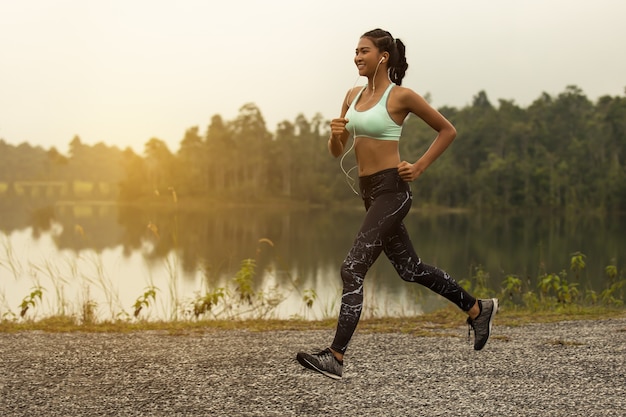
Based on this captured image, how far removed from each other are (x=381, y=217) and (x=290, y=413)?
131 cm

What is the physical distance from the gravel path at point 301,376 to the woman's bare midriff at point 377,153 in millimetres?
1478

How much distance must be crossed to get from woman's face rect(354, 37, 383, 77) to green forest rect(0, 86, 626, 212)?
8468 centimetres

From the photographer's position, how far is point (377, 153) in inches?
175

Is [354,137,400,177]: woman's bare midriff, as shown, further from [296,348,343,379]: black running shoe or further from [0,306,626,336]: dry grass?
[0,306,626,336]: dry grass

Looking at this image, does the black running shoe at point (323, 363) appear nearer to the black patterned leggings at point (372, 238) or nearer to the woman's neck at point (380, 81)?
the black patterned leggings at point (372, 238)

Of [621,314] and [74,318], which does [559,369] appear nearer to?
[621,314]

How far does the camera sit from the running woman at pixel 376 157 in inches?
171

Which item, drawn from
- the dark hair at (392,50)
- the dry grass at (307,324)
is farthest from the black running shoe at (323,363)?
the dry grass at (307,324)

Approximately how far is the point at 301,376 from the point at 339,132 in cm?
182

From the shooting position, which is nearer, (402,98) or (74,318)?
(402,98)

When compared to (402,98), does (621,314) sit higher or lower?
lower

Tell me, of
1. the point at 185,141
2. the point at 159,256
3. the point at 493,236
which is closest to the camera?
the point at 159,256

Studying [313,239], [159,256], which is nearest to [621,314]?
[159,256]

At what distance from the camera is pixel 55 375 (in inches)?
204
